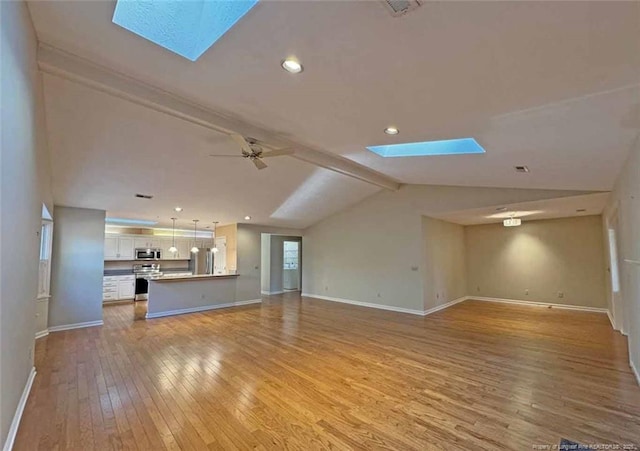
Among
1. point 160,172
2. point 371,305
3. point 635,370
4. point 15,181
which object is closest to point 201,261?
point 371,305

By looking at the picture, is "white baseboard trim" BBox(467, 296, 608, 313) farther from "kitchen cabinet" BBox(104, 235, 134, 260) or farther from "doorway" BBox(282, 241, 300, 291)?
"kitchen cabinet" BBox(104, 235, 134, 260)

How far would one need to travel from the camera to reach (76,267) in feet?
19.4

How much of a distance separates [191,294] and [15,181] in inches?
240

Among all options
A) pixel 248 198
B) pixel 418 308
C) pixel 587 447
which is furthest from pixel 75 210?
pixel 587 447

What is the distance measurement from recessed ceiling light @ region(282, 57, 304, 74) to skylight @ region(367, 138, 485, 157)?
224 centimetres

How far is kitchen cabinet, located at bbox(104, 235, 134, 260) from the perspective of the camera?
898 cm

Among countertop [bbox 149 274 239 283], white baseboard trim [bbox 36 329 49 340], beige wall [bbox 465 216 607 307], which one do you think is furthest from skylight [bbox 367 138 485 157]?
white baseboard trim [bbox 36 329 49 340]

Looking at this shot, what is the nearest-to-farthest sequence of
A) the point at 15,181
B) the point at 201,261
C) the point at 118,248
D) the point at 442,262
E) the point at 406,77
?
the point at 15,181 → the point at 406,77 → the point at 442,262 → the point at 118,248 → the point at 201,261

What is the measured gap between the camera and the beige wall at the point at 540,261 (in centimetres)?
716

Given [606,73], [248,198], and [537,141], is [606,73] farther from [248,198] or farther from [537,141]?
[248,198]

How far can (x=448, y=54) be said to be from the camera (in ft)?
5.88

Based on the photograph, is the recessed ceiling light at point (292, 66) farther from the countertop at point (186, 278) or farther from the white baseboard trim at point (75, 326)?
the white baseboard trim at point (75, 326)

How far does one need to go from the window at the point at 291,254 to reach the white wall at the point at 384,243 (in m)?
2.20

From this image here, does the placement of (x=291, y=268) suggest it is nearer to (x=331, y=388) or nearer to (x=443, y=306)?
(x=443, y=306)
